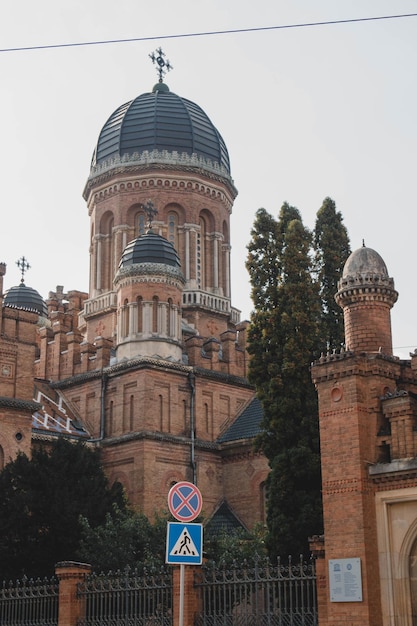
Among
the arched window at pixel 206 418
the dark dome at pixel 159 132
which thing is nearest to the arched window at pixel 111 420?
the arched window at pixel 206 418

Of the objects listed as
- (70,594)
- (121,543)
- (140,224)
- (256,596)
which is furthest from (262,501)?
(256,596)

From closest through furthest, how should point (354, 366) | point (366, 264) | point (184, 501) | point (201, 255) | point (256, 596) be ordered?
point (184, 501), point (354, 366), point (256, 596), point (366, 264), point (201, 255)

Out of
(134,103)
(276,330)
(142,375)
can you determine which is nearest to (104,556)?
(276,330)

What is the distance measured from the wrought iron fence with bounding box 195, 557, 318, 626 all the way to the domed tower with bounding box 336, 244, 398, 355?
4246 millimetres

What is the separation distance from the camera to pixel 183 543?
14.0 m

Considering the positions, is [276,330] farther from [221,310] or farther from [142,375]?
[221,310]

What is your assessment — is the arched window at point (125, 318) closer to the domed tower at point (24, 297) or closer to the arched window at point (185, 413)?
the arched window at point (185, 413)

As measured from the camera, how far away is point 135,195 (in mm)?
43281

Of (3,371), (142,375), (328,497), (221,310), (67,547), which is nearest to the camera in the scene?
(328,497)

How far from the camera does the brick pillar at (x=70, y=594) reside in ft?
59.7

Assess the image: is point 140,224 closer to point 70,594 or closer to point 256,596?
point 70,594

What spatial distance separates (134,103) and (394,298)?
3016 centimetres

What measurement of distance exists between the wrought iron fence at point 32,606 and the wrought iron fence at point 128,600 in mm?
883

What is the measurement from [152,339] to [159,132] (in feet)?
38.1
